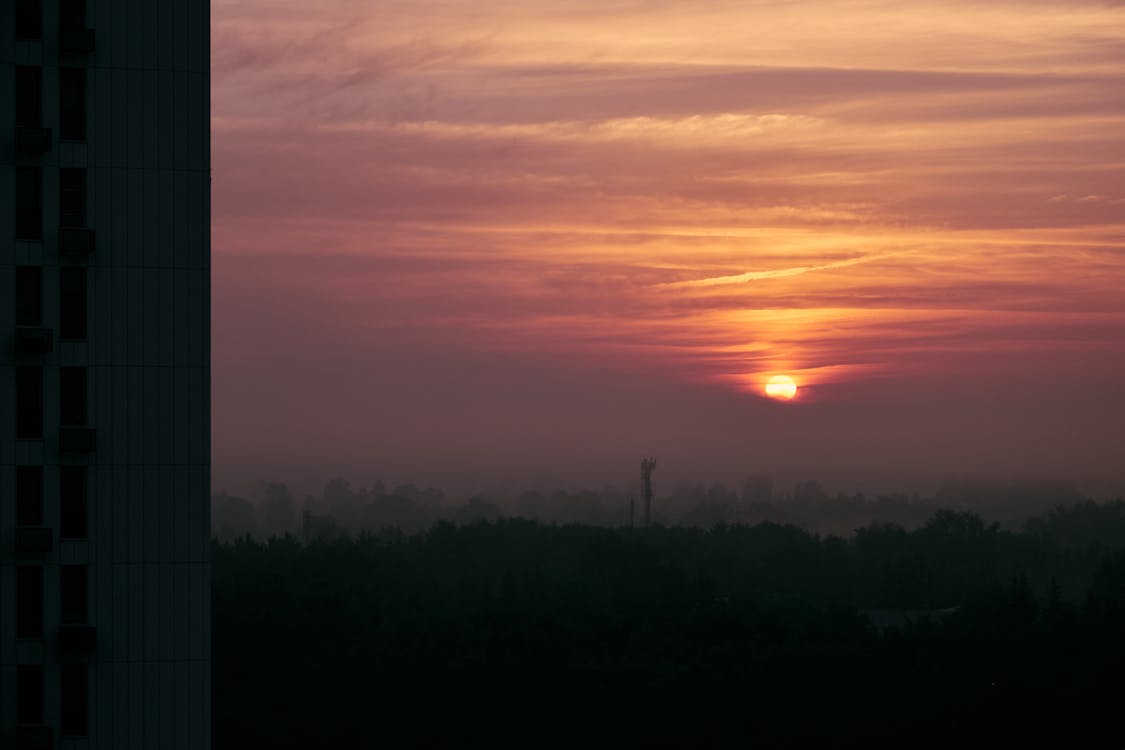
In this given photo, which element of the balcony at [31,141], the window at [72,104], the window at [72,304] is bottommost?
the window at [72,304]

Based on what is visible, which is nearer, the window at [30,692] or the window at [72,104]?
the window at [30,692]

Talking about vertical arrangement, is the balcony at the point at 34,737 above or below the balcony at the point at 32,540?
below

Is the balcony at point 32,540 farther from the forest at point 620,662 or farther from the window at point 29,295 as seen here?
the forest at point 620,662

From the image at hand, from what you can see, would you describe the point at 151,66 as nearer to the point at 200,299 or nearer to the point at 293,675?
the point at 200,299

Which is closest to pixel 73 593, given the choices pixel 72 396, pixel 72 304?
pixel 72 396

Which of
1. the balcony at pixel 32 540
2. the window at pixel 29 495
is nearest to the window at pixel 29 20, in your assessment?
the window at pixel 29 495

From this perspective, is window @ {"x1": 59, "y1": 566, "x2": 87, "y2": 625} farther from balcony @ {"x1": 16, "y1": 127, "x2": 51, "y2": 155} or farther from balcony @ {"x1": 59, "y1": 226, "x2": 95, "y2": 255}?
balcony @ {"x1": 16, "y1": 127, "x2": 51, "y2": 155}

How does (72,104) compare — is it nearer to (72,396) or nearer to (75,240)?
(75,240)

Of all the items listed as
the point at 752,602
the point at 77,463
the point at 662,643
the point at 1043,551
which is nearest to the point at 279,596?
the point at 662,643
